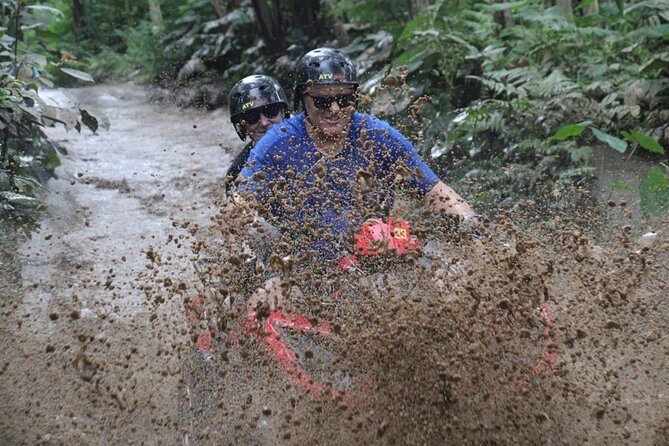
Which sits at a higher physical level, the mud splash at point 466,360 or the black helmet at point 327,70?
the black helmet at point 327,70

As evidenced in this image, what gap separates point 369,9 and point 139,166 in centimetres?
416

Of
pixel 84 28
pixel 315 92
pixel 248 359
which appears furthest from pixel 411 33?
pixel 84 28

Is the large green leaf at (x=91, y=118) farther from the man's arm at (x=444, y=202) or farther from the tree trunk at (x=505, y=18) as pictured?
the tree trunk at (x=505, y=18)

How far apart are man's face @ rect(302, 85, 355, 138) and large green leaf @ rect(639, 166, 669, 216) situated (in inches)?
103

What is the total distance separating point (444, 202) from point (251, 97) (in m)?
2.62

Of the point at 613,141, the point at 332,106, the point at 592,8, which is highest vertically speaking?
the point at 332,106

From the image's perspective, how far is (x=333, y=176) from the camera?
424cm

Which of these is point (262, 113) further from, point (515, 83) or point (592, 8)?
point (592, 8)

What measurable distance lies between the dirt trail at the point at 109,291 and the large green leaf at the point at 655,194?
350cm

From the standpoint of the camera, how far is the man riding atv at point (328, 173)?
3.97 m

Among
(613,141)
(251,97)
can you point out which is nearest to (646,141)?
(613,141)

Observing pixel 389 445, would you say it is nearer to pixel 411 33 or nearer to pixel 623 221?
pixel 623 221

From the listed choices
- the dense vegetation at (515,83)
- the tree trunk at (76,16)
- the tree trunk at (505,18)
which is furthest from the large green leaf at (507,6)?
the tree trunk at (76,16)

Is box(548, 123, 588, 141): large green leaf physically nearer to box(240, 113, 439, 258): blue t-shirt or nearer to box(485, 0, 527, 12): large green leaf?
box(485, 0, 527, 12): large green leaf
